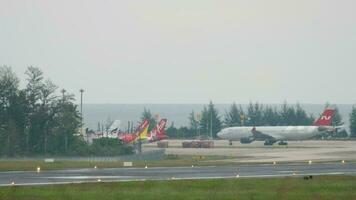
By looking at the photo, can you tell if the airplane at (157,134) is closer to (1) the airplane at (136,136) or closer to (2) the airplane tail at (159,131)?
(2) the airplane tail at (159,131)

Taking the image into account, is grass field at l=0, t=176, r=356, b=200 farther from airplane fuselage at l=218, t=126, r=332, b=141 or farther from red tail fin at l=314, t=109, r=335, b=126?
red tail fin at l=314, t=109, r=335, b=126

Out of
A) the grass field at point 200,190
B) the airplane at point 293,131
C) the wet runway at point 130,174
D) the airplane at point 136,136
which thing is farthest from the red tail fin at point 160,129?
the grass field at point 200,190

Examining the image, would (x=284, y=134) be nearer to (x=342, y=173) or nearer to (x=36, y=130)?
(x=36, y=130)

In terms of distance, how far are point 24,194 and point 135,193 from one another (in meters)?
5.69

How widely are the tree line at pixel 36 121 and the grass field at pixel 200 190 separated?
53.5 meters

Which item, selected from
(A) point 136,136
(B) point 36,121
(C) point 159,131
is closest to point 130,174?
(B) point 36,121

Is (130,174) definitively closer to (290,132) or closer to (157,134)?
(157,134)

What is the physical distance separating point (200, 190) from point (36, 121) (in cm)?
6861

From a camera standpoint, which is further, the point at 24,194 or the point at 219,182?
the point at 219,182

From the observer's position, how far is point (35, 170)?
72812mm

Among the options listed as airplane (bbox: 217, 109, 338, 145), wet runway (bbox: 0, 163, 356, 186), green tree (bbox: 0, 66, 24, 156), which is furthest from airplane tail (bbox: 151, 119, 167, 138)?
wet runway (bbox: 0, 163, 356, 186)

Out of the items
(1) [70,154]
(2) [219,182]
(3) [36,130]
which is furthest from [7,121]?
(2) [219,182]

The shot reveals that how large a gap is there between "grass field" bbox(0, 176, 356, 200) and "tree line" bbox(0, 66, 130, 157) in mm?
53520

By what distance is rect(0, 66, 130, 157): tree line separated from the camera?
355 ft
